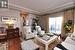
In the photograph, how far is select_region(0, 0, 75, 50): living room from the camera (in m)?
3.95

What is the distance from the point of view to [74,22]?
5.52 m

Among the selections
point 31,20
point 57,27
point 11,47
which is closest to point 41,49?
point 11,47

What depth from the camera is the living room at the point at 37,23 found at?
3950 millimetres

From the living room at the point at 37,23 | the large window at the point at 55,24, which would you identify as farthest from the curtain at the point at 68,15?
the large window at the point at 55,24

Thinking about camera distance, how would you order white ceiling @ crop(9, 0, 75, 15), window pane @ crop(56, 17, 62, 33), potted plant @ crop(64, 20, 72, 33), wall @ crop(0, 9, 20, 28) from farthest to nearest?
window pane @ crop(56, 17, 62, 33), wall @ crop(0, 9, 20, 28), potted plant @ crop(64, 20, 72, 33), white ceiling @ crop(9, 0, 75, 15)

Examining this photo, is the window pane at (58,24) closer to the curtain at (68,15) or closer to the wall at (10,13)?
the curtain at (68,15)

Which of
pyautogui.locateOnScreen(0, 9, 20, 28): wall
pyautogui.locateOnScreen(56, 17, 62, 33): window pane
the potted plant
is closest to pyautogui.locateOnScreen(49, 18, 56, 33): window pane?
pyautogui.locateOnScreen(56, 17, 62, 33): window pane

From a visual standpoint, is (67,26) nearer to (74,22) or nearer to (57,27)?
(74,22)

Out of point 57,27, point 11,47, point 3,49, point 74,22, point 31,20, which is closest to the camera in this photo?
point 3,49

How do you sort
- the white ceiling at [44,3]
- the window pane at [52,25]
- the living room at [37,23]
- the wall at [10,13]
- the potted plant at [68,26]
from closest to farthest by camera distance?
the living room at [37,23] → the white ceiling at [44,3] → the potted plant at [68,26] → the wall at [10,13] → the window pane at [52,25]

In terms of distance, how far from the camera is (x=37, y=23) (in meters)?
8.57

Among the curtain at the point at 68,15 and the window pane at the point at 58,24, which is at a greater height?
the curtain at the point at 68,15

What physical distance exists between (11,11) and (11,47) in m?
3.93

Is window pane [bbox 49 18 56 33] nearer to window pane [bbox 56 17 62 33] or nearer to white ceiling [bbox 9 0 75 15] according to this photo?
window pane [bbox 56 17 62 33]
